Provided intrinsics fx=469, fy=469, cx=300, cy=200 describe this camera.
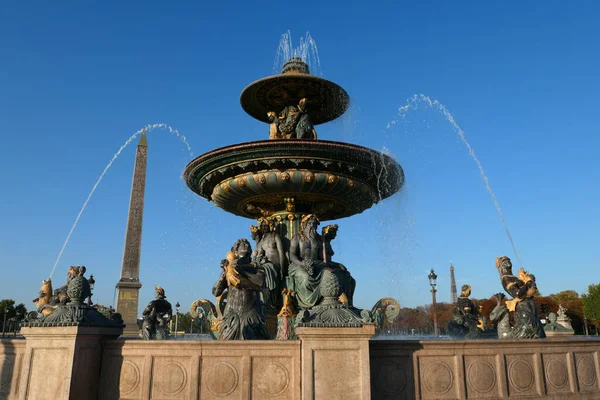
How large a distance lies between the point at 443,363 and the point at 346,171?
6.17 meters

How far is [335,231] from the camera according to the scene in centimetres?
1248

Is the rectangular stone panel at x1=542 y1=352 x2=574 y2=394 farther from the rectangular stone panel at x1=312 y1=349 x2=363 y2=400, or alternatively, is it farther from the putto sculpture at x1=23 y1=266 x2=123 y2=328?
the putto sculpture at x1=23 y1=266 x2=123 y2=328

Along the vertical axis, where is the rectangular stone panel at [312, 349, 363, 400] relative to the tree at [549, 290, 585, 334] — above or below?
below

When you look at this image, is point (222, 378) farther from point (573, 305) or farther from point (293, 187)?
point (573, 305)

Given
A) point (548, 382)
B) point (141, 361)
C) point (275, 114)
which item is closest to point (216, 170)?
point (275, 114)

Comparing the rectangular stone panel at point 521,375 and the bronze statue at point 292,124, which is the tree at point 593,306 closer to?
the bronze statue at point 292,124

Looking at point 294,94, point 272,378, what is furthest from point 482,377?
point 294,94

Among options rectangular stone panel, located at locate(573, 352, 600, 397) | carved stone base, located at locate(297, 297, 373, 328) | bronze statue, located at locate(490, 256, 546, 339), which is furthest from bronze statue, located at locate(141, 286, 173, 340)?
rectangular stone panel, located at locate(573, 352, 600, 397)

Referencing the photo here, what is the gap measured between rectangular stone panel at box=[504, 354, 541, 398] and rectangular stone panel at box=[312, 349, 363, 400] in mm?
2332

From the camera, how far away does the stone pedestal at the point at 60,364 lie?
6258 millimetres

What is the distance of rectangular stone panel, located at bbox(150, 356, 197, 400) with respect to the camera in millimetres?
6234

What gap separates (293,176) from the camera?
1154 centimetres

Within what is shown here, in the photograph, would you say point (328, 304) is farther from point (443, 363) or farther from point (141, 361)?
point (141, 361)

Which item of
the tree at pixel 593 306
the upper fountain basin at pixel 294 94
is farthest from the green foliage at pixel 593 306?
the upper fountain basin at pixel 294 94
